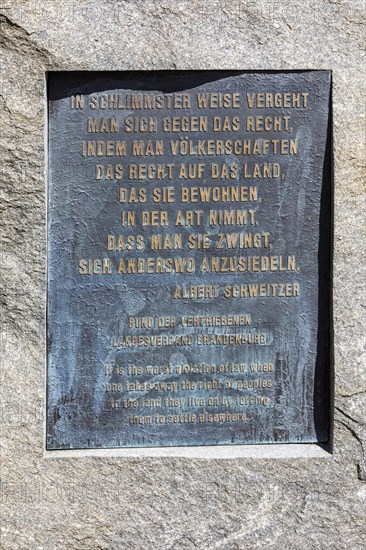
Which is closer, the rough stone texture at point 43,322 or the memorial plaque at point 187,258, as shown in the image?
the rough stone texture at point 43,322

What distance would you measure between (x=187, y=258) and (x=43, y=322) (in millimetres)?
812

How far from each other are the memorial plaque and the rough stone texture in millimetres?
94

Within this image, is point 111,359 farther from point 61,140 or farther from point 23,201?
point 61,140

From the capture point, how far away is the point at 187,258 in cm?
325

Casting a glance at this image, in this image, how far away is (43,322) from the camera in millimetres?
3166

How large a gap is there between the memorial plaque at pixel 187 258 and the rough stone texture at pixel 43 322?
0.09m

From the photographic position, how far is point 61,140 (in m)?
3.22

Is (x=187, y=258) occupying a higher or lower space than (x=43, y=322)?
higher

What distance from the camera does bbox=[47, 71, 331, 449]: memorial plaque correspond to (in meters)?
3.22

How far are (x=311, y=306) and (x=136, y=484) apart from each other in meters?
1.28

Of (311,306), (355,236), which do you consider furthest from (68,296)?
(355,236)

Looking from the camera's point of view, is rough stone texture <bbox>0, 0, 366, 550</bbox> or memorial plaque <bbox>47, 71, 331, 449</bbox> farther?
memorial plaque <bbox>47, 71, 331, 449</bbox>

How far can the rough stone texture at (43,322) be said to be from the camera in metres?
3.12

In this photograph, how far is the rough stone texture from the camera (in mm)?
3121
